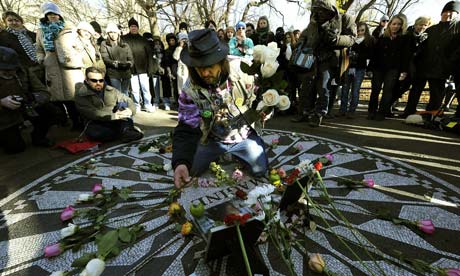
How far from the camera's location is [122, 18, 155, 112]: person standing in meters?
6.61

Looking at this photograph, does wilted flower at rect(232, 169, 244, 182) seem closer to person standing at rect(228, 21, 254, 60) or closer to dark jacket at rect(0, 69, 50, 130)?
dark jacket at rect(0, 69, 50, 130)

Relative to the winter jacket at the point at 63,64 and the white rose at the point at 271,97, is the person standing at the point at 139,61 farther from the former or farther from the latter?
the white rose at the point at 271,97

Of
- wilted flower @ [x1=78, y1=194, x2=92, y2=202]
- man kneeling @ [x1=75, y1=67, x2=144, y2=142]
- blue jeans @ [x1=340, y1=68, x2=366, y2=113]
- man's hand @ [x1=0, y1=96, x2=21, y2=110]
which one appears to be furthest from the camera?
blue jeans @ [x1=340, y1=68, x2=366, y2=113]

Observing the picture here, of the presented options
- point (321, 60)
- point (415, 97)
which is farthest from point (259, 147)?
point (415, 97)

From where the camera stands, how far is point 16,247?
1975 mm

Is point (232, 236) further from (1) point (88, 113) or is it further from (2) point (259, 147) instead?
(1) point (88, 113)

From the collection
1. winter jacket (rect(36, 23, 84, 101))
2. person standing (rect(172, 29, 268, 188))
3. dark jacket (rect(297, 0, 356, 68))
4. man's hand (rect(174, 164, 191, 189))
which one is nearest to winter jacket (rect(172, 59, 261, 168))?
person standing (rect(172, 29, 268, 188))

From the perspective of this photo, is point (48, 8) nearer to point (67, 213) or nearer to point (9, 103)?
point (9, 103)

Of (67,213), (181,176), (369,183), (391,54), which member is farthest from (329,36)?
(67,213)

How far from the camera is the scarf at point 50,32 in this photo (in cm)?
473

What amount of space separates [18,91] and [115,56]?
2255mm

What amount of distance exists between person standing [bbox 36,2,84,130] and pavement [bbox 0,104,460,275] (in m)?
0.85

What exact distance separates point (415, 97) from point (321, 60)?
245 cm

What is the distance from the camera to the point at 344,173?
9.75ft
